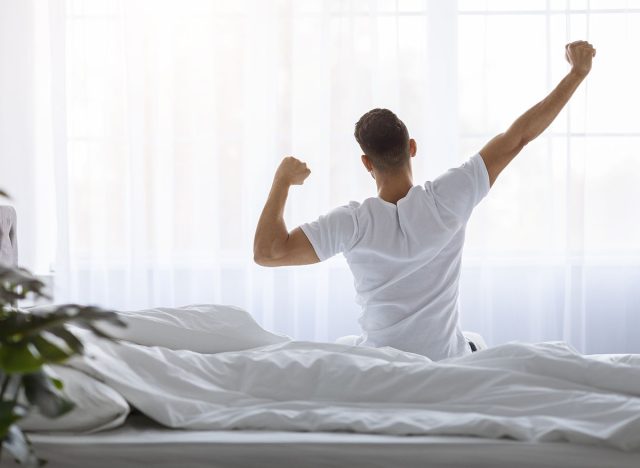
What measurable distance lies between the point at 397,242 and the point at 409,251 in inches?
Answer: 1.5

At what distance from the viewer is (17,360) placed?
1.09 metres

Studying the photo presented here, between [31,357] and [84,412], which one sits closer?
[31,357]

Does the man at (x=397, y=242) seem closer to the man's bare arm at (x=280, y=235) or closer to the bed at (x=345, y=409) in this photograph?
the man's bare arm at (x=280, y=235)

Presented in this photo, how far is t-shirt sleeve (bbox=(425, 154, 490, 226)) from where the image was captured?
7.43 feet

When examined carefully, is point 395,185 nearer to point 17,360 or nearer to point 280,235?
point 280,235

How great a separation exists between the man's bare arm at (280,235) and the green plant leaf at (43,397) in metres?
1.11

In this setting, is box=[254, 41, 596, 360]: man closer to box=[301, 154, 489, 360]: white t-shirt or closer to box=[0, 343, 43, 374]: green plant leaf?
box=[301, 154, 489, 360]: white t-shirt

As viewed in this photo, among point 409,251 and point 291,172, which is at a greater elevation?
point 291,172

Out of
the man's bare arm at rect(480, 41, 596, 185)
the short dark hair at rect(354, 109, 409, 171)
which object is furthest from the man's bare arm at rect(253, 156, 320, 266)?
the man's bare arm at rect(480, 41, 596, 185)

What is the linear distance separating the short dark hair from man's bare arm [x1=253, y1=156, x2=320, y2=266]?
0.19 m

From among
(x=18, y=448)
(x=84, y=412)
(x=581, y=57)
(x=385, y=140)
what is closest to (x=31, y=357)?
(x=18, y=448)

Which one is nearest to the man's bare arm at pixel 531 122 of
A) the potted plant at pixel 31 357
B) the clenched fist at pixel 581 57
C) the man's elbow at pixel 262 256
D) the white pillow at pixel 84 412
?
the clenched fist at pixel 581 57

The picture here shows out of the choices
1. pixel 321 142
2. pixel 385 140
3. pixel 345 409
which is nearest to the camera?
pixel 345 409

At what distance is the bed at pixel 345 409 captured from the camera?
1.40 metres
